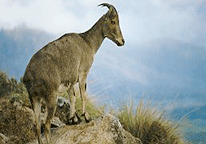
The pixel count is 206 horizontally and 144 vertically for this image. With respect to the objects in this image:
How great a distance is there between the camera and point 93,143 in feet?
23.9

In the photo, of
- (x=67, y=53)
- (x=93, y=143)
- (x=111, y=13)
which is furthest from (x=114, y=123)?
(x=111, y=13)

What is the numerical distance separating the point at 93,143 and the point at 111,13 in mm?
3276

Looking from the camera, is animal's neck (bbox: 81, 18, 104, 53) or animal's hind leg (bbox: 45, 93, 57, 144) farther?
animal's neck (bbox: 81, 18, 104, 53)

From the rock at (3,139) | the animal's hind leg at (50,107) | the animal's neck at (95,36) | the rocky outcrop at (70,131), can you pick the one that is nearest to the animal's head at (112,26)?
the animal's neck at (95,36)

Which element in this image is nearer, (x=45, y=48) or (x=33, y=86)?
(x=33, y=86)

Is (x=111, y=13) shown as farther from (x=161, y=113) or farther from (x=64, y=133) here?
(x=161, y=113)

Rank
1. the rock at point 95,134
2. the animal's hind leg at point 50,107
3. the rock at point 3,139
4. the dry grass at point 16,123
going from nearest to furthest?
1. the animal's hind leg at point 50,107
2. the rock at point 95,134
3. the rock at point 3,139
4. the dry grass at point 16,123

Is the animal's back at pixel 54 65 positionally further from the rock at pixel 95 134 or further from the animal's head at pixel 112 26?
the rock at pixel 95 134

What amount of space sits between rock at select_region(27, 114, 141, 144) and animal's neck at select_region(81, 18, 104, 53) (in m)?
2.02

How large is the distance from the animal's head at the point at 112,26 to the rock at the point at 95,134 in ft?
6.98

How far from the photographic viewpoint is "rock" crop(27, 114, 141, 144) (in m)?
7.36

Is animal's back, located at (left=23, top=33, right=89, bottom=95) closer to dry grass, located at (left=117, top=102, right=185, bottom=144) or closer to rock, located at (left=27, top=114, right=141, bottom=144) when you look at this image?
rock, located at (left=27, top=114, right=141, bottom=144)

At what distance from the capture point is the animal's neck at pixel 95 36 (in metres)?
8.76

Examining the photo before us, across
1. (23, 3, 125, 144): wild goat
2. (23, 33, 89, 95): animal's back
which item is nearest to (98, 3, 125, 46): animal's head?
(23, 3, 125, 144): wild goat
